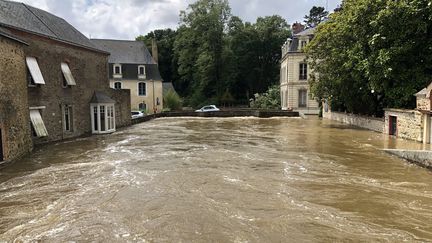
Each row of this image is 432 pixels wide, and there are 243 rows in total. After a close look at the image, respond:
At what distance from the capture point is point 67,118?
22.7 metres

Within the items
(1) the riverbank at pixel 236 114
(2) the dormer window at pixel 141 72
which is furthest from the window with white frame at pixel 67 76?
(2) the dormer window at pixel 141 72

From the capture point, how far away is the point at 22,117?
16.2 m

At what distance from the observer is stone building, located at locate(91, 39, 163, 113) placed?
46062mm

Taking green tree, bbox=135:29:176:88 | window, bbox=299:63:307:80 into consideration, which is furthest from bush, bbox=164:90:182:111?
green tree, bbox=135:29:176:88

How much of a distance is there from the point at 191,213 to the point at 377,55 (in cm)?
1740

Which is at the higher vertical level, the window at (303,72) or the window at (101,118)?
the window at (303,72)

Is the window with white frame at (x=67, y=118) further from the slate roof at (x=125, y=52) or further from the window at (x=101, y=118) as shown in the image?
the slate roof at (x=125, y=52)

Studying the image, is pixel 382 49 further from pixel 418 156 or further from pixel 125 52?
pixel 125 52

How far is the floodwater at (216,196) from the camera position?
24.1 ft

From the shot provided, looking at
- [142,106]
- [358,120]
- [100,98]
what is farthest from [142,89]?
[358,120]

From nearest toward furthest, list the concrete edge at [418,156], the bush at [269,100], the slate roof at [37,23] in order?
1. the concrete edge at [418,156]
2. the slate roof at [37,23]
3. the bush at [269,100]

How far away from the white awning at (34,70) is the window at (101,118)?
6.43m

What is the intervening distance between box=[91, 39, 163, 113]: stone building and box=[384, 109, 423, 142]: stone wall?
30677 mm

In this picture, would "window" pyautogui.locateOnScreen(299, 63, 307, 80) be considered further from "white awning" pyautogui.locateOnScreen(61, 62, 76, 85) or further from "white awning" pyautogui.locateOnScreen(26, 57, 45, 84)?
"white awning" pyautogui.locateOnScreen(26, 57, 45, 84)
